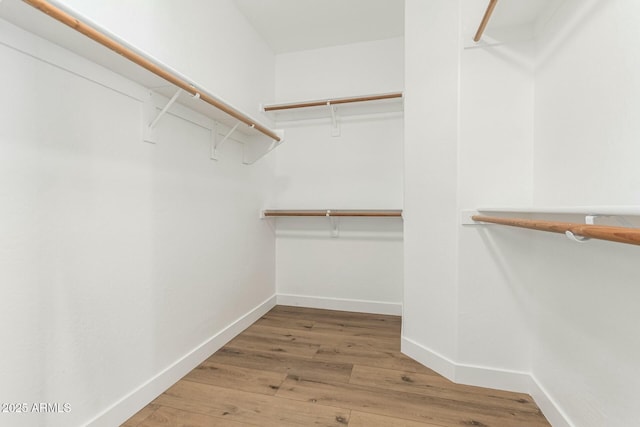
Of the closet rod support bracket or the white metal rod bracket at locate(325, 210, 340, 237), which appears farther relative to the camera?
the white metal rod bracket at locate(325, 210, 340, 237)

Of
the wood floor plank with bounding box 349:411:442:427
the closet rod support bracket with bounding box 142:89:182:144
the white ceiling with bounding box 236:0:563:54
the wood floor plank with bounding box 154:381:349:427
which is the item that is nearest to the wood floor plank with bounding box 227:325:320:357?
the wood floor plank with bounding box 154:381:349:427

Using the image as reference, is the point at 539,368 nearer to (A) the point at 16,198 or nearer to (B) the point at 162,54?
(A) the point at 16,198

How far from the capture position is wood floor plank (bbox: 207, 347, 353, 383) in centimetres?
155

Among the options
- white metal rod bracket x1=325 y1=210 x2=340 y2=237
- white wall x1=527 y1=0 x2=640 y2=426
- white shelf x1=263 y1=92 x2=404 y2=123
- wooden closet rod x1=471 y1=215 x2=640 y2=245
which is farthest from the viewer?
white metal rod bracket x1=325 y1=210 x2=340 y2=237

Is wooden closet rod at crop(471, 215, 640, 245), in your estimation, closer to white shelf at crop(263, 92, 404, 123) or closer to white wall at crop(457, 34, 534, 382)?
white wall at crop(457, 34, 534, 382)

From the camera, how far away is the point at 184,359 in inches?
60.1

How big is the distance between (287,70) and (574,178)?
7.74ft

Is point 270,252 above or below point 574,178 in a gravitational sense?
below

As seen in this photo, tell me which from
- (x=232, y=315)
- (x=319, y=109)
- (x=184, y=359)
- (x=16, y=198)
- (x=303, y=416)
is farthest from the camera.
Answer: (x=319, y=109)

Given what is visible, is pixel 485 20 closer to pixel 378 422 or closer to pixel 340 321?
pixel 378 422

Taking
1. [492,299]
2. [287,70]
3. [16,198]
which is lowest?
[492,299]

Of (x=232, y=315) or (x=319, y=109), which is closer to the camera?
(x=232, y=315)

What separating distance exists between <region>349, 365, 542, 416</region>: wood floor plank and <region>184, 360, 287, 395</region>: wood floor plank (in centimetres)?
42

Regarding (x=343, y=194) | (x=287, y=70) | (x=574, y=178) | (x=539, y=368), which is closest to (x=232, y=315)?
(x=343, y=194)
